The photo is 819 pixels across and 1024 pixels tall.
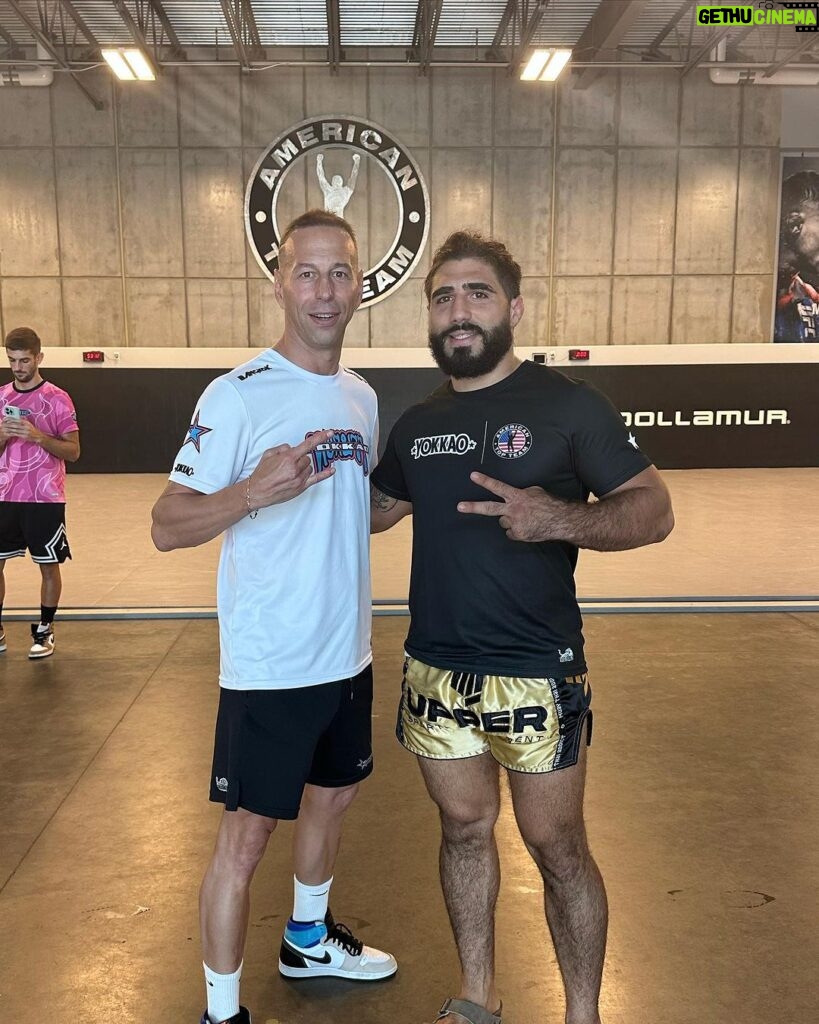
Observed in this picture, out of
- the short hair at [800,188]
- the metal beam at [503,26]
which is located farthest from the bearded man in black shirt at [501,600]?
the short hair at [800,188]

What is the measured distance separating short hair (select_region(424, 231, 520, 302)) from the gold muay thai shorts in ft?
3.11

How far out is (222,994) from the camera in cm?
225

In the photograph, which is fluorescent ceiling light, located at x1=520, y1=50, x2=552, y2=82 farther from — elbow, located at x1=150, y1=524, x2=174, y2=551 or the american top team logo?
elbow, located at x1=150, y1=524, x2=174, y2=551

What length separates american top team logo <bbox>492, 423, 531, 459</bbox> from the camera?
2.22m

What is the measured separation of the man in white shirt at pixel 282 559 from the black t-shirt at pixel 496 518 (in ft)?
0.73

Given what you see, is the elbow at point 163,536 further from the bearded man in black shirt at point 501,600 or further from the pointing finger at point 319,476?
the bearded man in black shirt at point 501,600

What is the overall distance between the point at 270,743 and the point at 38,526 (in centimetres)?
369

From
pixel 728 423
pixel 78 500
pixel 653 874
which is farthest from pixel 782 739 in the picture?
pixel 728 423

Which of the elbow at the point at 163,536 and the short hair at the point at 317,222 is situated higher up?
the short hair at the point at 317,222

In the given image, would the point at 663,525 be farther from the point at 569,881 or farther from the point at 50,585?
the point at 50,585

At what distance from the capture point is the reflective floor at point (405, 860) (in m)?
2.47

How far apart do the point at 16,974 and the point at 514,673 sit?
62.4 inches

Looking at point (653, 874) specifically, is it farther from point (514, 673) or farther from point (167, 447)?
point (167, 447)

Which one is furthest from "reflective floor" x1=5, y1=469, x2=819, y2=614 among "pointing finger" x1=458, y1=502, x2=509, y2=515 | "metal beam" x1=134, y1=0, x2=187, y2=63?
"metal beam" x1=134, y1=0, x2=187, y2=63
